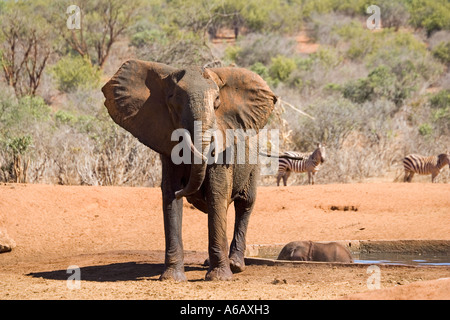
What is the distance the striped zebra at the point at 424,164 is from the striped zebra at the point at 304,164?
2152 millimetres

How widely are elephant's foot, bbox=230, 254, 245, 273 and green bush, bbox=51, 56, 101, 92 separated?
20.3 meters

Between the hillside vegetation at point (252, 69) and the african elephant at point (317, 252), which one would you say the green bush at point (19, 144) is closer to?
the hillside vegetation at point (252, 69)

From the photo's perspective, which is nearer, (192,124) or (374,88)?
(192,124)

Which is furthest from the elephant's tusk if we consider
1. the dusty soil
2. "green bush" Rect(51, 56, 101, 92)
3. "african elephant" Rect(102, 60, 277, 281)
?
"green bush" Rect(51, 56, 101, 92)

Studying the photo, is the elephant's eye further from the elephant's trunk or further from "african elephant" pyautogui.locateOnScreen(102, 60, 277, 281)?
the elephant's trunk

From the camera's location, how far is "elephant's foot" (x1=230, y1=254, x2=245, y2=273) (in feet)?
28.2

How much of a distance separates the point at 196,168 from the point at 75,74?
23.2 m

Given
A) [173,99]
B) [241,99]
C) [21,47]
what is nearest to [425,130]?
[241,99]

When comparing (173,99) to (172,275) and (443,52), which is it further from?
(443,52)

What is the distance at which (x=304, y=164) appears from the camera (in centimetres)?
1809

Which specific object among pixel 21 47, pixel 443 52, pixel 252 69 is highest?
pixel 443 52

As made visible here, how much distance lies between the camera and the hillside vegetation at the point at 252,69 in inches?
657

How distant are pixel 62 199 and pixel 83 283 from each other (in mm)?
5959
